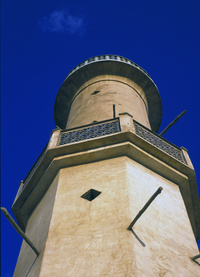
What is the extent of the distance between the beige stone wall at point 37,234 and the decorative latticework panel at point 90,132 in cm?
128

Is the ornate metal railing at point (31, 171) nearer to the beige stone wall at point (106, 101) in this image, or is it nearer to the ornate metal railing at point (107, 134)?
the ornate metal railing at point (107, 134)

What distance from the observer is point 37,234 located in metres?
7.55

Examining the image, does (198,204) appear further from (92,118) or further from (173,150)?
(92,118)

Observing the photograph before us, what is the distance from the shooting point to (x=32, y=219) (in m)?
8.85

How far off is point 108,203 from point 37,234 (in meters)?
1.69

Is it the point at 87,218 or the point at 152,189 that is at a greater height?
the point at 152,189

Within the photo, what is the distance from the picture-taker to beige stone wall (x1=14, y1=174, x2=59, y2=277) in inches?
264

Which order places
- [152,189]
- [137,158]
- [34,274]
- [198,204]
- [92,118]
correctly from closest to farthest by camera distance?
[34,274] → [152,189] → [137,158] → [198,204] → [92,118]

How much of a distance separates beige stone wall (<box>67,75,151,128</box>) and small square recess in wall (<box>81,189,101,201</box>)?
3.75 m

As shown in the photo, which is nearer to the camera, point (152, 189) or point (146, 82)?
point (152, 189)

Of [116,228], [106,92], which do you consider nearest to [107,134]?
[116,228]

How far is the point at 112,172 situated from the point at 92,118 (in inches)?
138

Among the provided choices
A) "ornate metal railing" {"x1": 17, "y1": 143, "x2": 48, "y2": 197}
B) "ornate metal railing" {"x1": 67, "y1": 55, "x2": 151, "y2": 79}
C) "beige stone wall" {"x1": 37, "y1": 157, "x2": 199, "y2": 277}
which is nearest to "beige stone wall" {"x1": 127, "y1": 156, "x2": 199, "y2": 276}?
"beige stone wall" {"x1": 37, "y1": 157, "x2": 199, "y2": 277}

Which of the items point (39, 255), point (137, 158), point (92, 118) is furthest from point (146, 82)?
point (39, 255)
